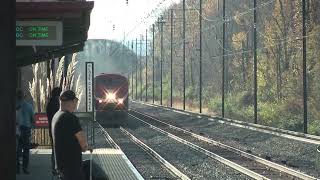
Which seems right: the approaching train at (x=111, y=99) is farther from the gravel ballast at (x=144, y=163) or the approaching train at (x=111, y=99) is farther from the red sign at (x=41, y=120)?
the red sign at (x=41, y=120)

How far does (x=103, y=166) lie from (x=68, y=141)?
339 inches

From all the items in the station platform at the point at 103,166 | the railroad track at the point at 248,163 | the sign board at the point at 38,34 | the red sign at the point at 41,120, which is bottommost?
the railroad track at the point at 248,163

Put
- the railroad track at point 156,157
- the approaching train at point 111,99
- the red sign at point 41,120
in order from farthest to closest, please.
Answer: the approaching train at point 111,99 → the red sign at point 41,120 → the railroad track at point 156,157

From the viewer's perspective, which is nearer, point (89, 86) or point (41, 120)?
point (89, 86)

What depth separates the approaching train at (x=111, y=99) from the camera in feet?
112

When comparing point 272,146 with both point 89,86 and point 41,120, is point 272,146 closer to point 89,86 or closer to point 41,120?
point 89,86

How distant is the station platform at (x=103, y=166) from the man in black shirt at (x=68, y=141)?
4355 mm

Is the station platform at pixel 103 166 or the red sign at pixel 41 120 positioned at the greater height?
the red sign at pixel 41 120

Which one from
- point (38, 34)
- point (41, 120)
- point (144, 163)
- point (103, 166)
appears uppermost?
point (38, 34)

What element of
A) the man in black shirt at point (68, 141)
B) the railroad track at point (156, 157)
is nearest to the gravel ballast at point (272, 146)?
the railroad track at point (156, 157)

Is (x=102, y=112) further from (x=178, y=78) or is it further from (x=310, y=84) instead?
(x=178, y=78)

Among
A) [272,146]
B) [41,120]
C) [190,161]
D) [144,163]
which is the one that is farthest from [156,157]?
[272,146]

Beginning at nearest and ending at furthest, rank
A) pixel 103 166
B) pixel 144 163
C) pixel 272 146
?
pixel 103 166, pixel 144 163, pixel 272 146

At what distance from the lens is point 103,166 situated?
14.5 meters
